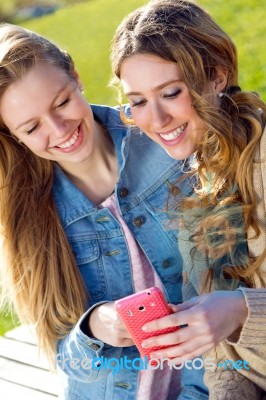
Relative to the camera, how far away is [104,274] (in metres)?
2.99

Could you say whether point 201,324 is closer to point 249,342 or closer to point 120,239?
point 249,342

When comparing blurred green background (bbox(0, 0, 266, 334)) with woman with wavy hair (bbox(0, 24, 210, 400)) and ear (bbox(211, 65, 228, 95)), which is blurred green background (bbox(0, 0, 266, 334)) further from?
ear (bbox(211, 65, 228, 95))

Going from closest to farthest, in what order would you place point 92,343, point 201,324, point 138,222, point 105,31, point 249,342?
point 201,324, point 249,342, point 92,343, point 138,222, point 105,31

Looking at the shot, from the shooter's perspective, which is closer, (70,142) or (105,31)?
(70,142)

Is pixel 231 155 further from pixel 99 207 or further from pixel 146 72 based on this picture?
pixel 99 207

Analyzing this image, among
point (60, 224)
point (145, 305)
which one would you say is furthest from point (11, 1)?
point (145, 305)

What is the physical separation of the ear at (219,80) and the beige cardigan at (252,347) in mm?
234

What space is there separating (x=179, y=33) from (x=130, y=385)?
1.26 m

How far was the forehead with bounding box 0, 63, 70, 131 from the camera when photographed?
109 inches

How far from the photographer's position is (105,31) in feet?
31.8

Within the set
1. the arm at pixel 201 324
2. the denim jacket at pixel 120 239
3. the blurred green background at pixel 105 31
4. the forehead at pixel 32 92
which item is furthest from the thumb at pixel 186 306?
the blurred green background at pixel 105 31

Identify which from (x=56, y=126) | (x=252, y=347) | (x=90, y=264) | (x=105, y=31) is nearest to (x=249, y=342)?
(x=252, y=347)

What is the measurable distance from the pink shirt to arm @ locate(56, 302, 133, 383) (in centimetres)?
14

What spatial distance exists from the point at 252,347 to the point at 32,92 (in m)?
1.11
